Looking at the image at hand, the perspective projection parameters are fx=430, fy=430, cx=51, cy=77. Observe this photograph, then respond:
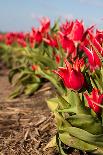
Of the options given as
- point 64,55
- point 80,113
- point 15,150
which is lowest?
point 15,150

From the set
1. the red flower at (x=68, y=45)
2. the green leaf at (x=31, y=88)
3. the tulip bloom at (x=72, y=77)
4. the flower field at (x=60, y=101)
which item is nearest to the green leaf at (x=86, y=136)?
the flower field at (x=60, y=101)

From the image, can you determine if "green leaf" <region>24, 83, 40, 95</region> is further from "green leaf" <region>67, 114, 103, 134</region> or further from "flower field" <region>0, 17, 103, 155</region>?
"green leaf" <region>67, 114, 103, 134</region>

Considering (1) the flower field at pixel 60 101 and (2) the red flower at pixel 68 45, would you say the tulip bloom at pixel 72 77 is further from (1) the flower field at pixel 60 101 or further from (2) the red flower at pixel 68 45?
(2) the red flower at pixel 68 45

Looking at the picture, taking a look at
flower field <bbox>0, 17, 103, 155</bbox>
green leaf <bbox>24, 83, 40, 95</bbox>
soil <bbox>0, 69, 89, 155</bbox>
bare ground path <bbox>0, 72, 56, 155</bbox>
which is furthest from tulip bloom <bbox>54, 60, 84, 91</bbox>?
green leaf <bbox>24, 83, 40, 95</bbox>

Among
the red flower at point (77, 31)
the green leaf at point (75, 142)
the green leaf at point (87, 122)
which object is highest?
the red flower at point (77, 31)

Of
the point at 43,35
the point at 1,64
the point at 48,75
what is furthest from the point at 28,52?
the point at 1,64

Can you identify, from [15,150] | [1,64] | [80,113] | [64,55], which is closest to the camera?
[80,113]

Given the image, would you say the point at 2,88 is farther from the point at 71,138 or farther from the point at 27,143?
the point at 71,138

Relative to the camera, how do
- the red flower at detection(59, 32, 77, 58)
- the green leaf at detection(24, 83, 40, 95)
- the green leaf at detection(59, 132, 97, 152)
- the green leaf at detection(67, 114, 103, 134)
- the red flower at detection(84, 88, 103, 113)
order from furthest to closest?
the green leaf at detection(24, 83, 40, 95) < the red flower at detection(59, 32, 77, 58) < the green leaf at detection(59, 132, 97, 152) < the green leaf at detection(67, 114, 103, 134) < the red flower at detection(84, 88, 103, 113)
